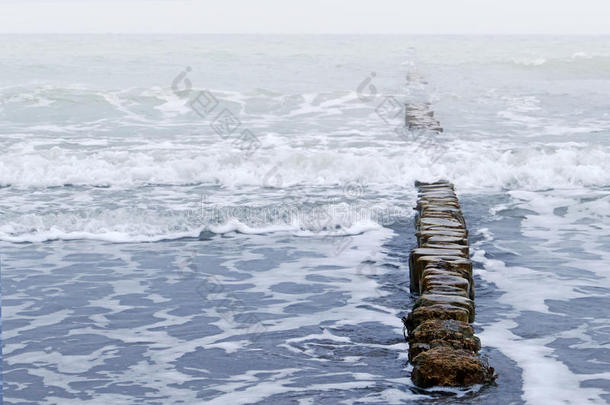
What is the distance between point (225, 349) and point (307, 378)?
30.6 inches

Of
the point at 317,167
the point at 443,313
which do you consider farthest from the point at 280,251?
the point at 317,167

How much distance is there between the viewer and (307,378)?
5.05 m

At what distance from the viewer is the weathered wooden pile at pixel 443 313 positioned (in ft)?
15.2

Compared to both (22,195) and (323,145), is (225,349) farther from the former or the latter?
(323,145)

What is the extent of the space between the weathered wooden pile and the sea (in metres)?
0.14

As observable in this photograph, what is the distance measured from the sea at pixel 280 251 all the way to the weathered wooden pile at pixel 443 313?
139 millimetres

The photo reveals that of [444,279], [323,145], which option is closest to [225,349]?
[444,279]

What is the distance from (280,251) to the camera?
841 centimetres

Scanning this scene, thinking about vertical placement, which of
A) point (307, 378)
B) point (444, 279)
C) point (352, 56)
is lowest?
point (307, 378)

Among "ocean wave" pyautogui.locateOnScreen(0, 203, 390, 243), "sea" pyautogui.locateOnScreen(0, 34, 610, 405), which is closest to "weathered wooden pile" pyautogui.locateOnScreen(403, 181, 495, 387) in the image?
"sea" pyautogui.locateOnScreen(0, 34, 610, 405)

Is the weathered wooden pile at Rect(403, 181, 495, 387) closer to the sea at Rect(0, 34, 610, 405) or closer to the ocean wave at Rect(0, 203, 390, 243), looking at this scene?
the sea at Rect(0, 34, 610, 405)

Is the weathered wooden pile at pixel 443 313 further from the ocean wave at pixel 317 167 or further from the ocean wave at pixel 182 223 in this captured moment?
the ocean wave at pixel 317 167

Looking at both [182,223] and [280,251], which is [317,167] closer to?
[182,223]

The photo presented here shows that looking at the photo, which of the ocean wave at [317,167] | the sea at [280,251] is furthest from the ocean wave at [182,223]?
the ocean wave at [317,167]
